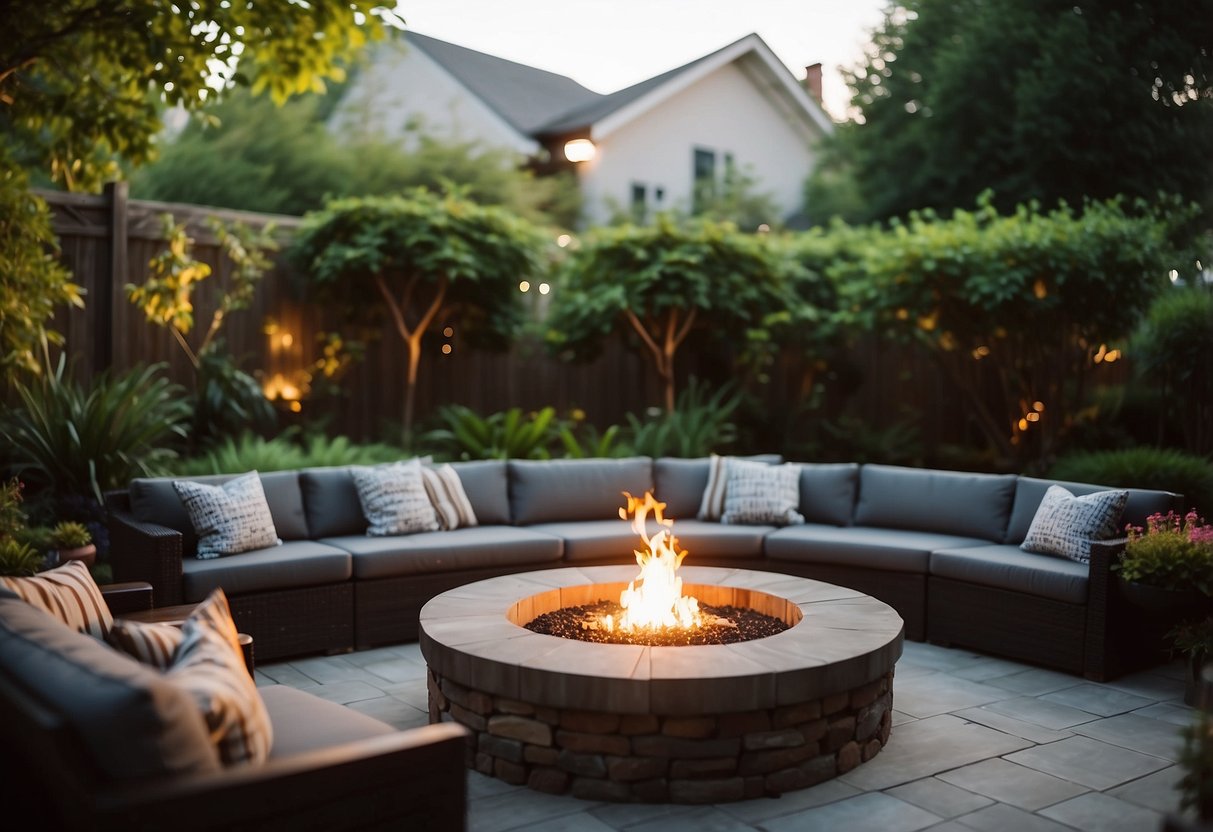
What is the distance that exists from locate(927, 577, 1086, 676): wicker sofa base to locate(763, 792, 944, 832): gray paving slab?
6.12ft

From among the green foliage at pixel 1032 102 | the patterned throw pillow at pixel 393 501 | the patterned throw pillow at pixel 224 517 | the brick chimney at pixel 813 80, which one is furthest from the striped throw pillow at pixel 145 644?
the brick chimney at pixel 813 80

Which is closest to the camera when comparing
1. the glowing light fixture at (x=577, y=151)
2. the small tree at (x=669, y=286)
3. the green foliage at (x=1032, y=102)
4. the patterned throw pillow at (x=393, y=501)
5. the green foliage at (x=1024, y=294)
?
the patterned throw pillow at (x=393, y=501)

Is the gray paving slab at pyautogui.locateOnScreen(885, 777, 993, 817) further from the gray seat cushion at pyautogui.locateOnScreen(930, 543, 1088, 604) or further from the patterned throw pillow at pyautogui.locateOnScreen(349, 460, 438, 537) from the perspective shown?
the patterned throw pillow at pyautogui.locateOnScreen(349, 460, 438, 537)

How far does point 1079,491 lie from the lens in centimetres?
502

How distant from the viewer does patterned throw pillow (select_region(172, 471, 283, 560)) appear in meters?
4.69

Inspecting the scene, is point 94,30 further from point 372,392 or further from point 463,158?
point 463,158

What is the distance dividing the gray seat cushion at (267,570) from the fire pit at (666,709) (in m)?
1.33

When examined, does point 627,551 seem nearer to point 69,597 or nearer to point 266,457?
point 266,457

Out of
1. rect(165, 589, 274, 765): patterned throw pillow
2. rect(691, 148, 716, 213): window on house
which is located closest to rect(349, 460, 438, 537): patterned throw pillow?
rect(165, 589, 274, 765): patterned throw pillow

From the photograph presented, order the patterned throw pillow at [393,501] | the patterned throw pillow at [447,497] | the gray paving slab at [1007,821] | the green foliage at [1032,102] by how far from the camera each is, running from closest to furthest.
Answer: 1. the gray paving slab at [1007,821]
2. the patterned throw pillow at [393,501]
3. the patterned throw pillow at [447,497]
4. the green foliage at [1032,102]

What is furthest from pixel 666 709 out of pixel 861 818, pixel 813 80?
pixel 813 80

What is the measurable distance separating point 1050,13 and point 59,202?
398 inches

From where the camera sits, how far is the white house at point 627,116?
1423cm

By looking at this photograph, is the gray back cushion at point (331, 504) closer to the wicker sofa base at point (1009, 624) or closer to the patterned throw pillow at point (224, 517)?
the patterned throw pillow at point (224, 517)
